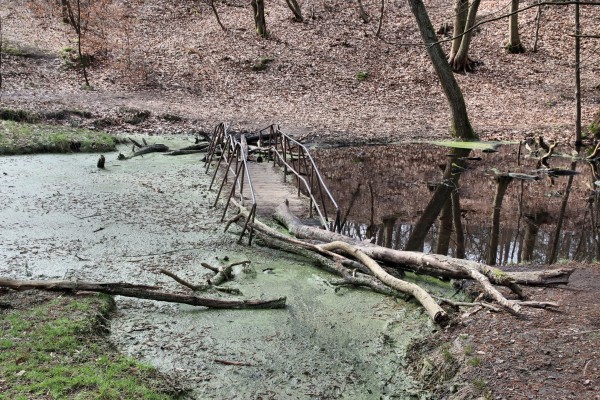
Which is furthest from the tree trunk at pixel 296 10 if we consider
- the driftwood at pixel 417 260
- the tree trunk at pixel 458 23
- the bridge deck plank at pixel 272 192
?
the driftwood at pixel 417 260

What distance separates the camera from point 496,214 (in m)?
10.5

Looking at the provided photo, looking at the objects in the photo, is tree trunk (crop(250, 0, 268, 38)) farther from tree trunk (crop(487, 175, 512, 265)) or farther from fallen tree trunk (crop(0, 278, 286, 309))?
fallen tree trunk (crop(0, 278, 286, 309))

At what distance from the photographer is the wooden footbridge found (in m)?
8.92

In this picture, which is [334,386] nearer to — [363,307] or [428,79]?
[363,307]

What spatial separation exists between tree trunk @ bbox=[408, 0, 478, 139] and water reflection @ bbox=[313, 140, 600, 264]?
1167 millimetres

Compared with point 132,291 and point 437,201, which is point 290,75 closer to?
point 437,201

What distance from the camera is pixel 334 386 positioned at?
4.52 m

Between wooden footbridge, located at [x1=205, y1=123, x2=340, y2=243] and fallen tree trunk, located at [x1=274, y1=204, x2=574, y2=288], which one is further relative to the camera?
wooden footbridge, located at [x1=205, y1=123, x2=340, y2=243]

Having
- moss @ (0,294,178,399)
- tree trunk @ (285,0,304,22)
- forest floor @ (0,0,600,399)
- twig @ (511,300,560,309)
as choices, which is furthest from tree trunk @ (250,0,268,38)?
twig @ (511,300,560,309)

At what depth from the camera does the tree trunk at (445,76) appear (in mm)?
15258

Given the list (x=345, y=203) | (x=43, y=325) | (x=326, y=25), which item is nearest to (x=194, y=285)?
(x=43, y=325)

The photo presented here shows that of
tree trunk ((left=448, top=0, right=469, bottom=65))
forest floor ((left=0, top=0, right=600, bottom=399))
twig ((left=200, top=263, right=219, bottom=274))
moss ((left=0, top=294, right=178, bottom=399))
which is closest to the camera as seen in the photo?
moss ((left=0, top=294, right=178, bottom=399))

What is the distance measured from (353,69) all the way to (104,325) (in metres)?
19.6

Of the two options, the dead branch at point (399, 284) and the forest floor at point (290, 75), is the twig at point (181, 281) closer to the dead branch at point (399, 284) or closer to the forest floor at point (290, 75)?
the dead branch at point (399, 284)
